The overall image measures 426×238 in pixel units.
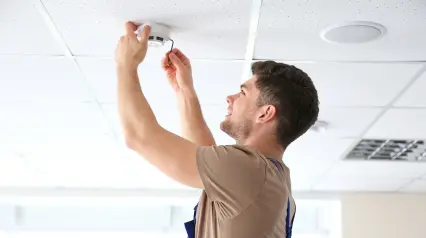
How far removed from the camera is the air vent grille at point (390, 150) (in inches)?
151

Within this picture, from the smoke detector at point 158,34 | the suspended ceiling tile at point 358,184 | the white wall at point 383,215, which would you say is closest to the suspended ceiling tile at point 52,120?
the smoke detector at point 158,34

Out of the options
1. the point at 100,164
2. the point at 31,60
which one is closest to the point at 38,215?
the point at 100,164

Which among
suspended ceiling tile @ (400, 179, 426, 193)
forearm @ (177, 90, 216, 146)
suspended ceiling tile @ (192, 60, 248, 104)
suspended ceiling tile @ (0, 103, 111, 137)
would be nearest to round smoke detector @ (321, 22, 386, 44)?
suspended ceiling tile @ (192, 60, 248, 104)

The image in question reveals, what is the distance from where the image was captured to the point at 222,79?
9.06 feet

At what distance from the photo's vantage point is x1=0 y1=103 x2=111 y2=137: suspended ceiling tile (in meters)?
3.22

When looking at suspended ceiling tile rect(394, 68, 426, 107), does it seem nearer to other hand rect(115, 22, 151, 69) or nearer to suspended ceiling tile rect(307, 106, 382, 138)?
suspended ceiling tile rect(307, 106, 382, 138)

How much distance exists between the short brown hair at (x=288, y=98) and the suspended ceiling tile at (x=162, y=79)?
78 cm

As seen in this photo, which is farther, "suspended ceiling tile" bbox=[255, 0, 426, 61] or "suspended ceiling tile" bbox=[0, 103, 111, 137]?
"suspended ceiling tile" bbox=[0, 103, 111, 137]

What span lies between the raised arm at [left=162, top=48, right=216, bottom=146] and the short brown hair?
33cm

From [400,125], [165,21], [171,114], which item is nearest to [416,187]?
[400,125]

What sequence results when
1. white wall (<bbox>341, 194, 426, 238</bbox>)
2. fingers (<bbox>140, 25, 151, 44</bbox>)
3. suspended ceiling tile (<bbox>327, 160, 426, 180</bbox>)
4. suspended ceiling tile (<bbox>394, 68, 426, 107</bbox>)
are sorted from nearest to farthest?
fingers (<bbox>140, 25, 151, 44</bbox>)
suspended ceiling tile (<bbox>394, 68, 426, 107</bbox>)
suspended ceiling tile (<bbox>327, 160, 426, 180</bbox>)
white wall (<bbox>341, 194, 426, 238</bbox>)

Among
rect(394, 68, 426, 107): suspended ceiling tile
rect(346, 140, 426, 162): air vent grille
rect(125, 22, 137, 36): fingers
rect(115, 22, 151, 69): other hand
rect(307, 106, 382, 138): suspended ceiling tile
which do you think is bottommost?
rect(115, 22, 151, 69): other hand

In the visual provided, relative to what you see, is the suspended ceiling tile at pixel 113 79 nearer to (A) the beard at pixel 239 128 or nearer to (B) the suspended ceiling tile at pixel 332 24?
(B) the suspended ceiling tile at pixel 332 24

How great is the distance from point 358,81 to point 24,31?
1.45m
